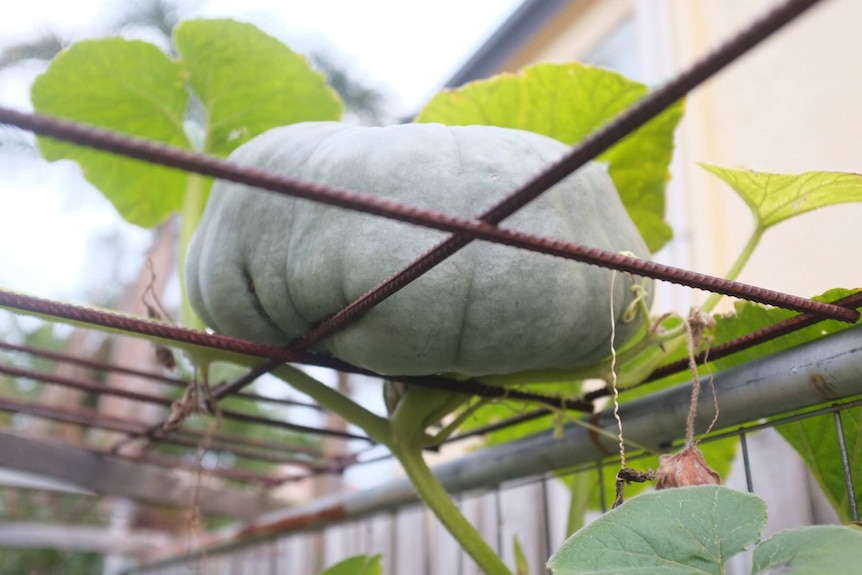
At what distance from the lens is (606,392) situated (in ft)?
2.10

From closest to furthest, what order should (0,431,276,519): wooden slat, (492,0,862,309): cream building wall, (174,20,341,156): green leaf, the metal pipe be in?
the metal pipe
(174,20,341,156): green leaf
(492,0,862,309): cream building wall
(0,431,276,519): wooden slat

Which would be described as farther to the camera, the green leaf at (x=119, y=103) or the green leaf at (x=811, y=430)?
the green leaf at (x=119, y=103)

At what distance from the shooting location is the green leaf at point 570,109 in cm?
66

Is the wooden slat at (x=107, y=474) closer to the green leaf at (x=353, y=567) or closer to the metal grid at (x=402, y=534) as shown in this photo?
the metal grid at (x=402, y=534)

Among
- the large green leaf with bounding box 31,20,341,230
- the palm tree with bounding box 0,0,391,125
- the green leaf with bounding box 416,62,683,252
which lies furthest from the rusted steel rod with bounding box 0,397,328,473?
the palm tree with bounding box 0,0,391,125

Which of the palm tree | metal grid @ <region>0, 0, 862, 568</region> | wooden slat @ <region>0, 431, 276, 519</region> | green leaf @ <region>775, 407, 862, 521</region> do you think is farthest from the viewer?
the palm tree

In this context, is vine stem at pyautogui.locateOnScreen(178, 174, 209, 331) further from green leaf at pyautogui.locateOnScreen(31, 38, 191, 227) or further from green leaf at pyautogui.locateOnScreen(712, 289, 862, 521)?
green leaf at pyautogui.locateOnScreen(712, 289, 862, 521)

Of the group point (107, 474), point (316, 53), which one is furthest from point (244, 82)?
point (316, 53)

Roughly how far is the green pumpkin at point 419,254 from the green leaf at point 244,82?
0.19 metres

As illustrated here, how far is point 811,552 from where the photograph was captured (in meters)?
0.31

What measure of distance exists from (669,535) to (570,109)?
1.37 feet

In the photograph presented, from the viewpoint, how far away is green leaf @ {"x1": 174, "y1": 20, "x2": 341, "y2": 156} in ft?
2.32

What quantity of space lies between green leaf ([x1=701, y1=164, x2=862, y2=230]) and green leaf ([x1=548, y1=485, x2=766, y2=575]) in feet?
0.76

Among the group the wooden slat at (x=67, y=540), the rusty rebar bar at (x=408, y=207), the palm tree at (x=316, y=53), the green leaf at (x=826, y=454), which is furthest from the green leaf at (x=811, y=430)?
the palm tree at (x=316, y=53)
